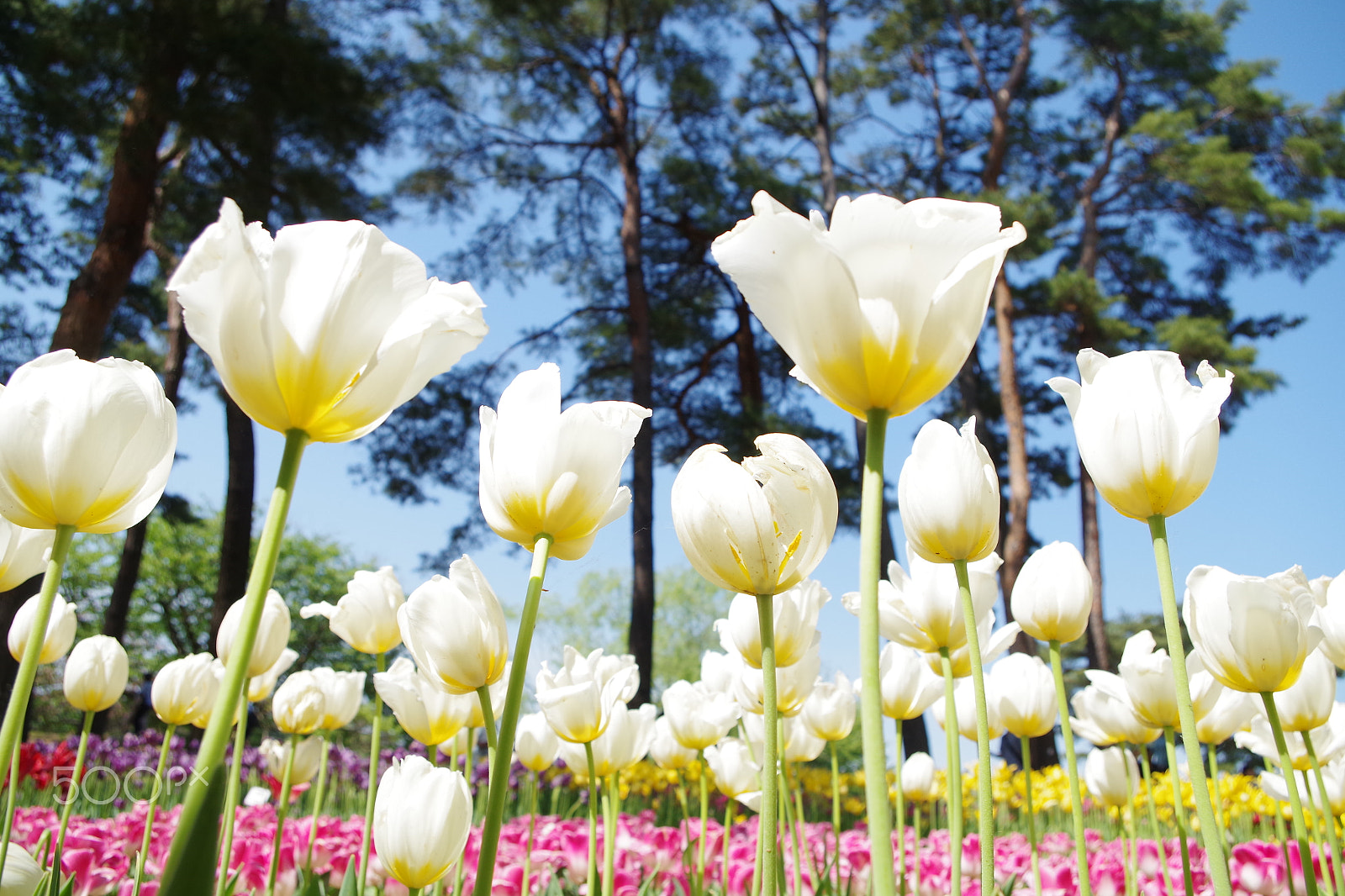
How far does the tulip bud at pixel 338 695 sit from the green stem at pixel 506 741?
120cm

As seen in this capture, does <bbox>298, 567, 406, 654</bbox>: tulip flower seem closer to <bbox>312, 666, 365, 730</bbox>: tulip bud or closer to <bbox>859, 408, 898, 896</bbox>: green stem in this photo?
<bbox>312, 666, 365, 730</bbox>: tulip bud

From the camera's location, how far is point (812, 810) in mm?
6387

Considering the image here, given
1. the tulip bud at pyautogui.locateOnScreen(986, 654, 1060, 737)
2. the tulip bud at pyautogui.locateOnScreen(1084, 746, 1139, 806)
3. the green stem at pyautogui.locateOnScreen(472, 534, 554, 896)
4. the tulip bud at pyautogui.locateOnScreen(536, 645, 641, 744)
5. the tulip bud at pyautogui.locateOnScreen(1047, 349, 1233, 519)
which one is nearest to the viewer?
the green stem at pyautogui.locateOnScreen(472, 534, 554, 896)

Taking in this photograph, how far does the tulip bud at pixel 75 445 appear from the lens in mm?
633

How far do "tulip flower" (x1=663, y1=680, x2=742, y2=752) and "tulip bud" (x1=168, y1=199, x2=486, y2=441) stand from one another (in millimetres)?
1065

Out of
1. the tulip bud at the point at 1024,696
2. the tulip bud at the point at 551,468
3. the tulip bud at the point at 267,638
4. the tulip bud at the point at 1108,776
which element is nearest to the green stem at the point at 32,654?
the tulip bud at the point at 551,468

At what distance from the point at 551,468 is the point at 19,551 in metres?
0.59

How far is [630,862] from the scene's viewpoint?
1851mm

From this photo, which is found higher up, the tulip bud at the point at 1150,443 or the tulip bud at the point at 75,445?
the tulip bud at the point at 1150,443

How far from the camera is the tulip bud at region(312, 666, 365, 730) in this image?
1650 millimetres

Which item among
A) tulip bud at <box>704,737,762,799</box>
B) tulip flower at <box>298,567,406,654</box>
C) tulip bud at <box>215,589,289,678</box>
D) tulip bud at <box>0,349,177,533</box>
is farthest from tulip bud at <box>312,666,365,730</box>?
tulip bud at <box>0,349,177,533</box>

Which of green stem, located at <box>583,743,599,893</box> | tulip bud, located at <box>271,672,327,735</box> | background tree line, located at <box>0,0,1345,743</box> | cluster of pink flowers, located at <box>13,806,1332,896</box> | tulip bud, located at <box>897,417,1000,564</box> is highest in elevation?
background tree line, located at <box>0,0,1345,743</box>

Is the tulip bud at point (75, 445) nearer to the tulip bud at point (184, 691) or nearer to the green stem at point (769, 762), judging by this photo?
the green stem at point (769, 762)

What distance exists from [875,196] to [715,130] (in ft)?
37.9
